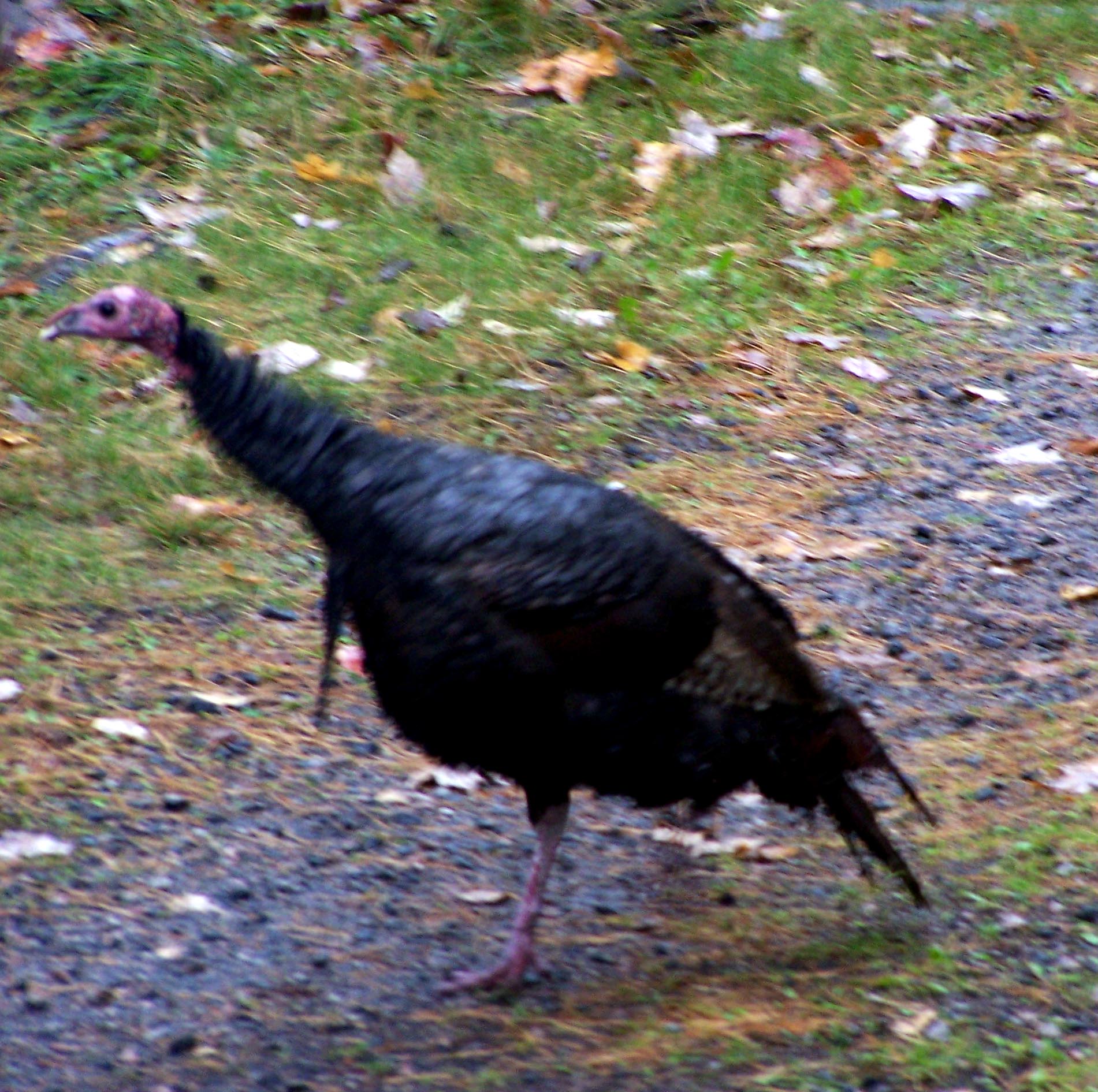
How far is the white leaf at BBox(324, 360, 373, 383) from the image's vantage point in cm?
577

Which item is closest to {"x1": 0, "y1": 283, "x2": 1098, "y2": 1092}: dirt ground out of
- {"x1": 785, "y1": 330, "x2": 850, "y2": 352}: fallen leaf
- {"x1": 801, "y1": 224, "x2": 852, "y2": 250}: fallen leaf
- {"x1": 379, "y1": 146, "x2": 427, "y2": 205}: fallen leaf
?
{"x1": 785, "y1": 330, "x2": 850, "y2": 352}: fallen leaf

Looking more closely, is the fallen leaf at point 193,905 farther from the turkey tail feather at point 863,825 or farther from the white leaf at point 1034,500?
the white leaf at point 1034,500

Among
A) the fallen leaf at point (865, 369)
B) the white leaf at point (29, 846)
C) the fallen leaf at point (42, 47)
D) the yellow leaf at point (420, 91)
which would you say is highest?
the yellow leaf at point (420, 91)

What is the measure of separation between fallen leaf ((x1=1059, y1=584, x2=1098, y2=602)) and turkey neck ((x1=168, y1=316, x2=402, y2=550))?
7.36ft

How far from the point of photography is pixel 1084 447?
5555mm

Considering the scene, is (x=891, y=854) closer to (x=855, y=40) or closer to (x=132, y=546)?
(x=132, y=546)

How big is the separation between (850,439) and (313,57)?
3360mm

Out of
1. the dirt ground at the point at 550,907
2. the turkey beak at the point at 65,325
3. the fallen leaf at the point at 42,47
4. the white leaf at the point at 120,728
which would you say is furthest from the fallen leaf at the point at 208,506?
the fallen leaf at the point at 42,47

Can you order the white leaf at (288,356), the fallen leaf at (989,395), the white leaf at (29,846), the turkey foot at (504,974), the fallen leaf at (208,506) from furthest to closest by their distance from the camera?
the fallen leaf at (989,395) → the white leaf at (288,356) → the fallen leaf at (208,506) → the white leaf at (29,846) → the turkey foot at (504,974)

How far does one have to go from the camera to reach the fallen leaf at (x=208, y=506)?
4.97 meters

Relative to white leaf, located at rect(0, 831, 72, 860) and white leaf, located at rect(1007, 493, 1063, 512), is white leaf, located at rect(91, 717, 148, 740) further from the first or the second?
white leaf, located at rect(1007, 493, 1063, 512)

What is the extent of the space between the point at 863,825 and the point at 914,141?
16.0 ft

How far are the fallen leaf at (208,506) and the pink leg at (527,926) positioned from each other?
2.01 metres

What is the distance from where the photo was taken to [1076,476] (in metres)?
5.43
